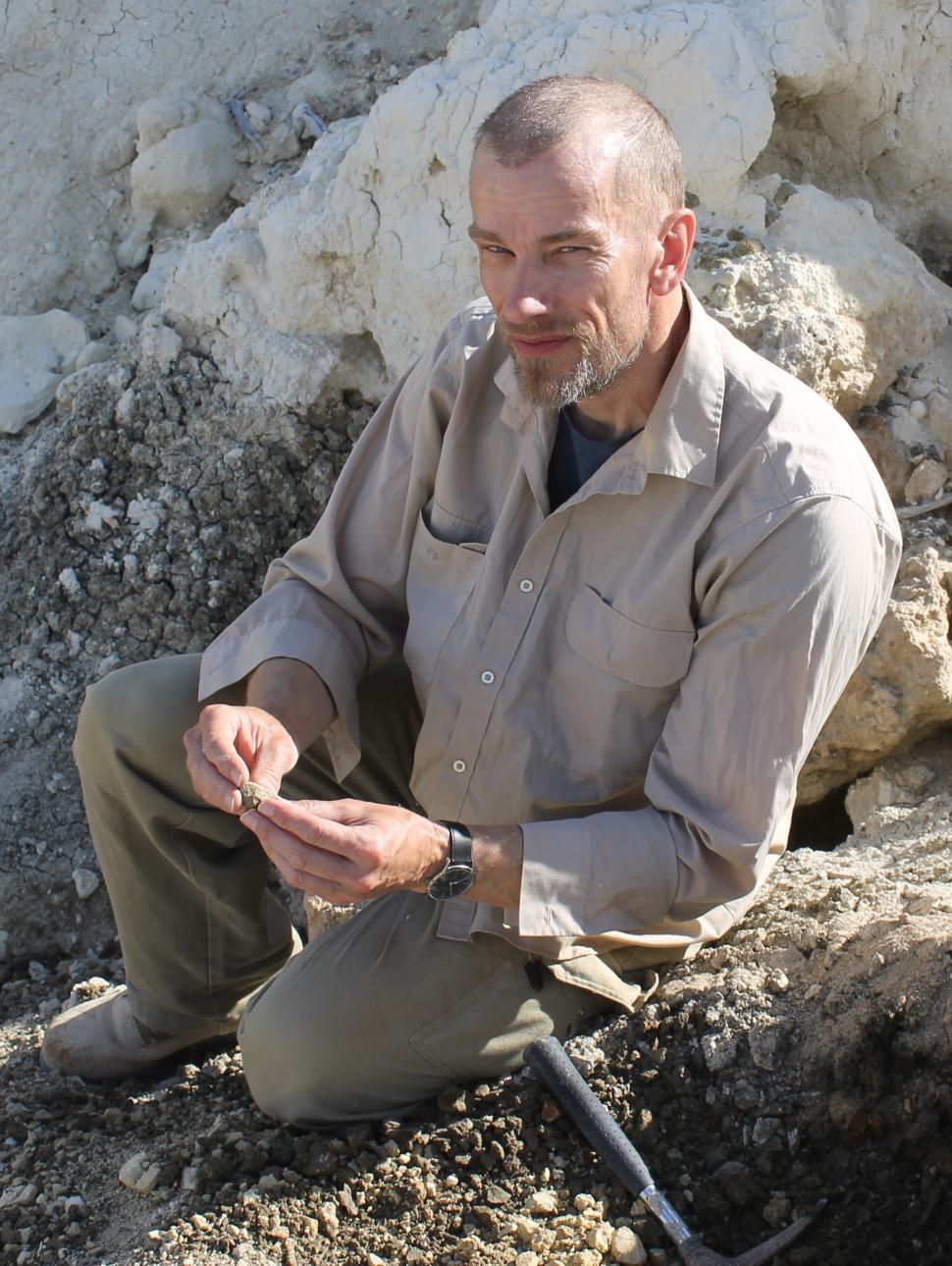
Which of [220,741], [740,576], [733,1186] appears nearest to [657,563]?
[740,576]

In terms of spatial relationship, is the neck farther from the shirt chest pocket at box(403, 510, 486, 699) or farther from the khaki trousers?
the khaki trousers

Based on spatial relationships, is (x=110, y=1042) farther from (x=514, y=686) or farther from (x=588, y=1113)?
(x=514, y=686)

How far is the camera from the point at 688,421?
2271 millimetres

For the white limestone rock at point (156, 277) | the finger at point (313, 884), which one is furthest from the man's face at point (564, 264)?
the white limestone rock at point (156, 277)

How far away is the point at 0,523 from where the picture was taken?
3.88 meters

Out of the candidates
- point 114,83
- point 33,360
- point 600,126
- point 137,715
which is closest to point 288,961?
point 137,715

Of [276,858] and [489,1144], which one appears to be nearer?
[276,858]

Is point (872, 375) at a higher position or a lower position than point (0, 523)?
higher

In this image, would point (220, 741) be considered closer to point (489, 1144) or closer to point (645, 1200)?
point (489, 1144)

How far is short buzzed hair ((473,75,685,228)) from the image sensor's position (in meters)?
2.24

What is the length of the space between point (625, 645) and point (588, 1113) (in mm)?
789

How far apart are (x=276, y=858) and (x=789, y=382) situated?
3.81 ft

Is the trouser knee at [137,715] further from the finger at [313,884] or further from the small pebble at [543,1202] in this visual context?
the small pebble at [543,1202]

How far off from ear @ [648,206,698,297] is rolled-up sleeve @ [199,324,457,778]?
0.46 meters
